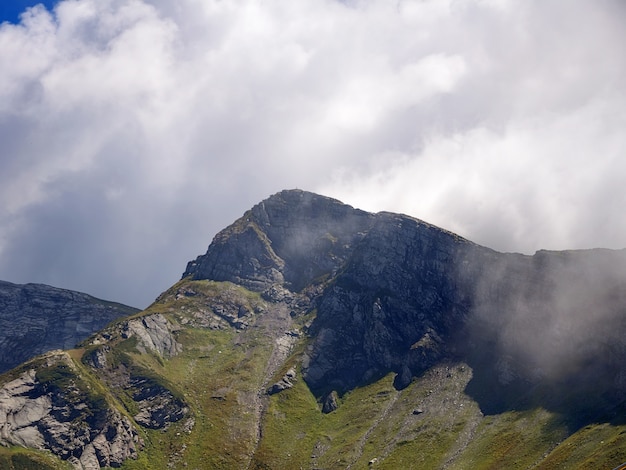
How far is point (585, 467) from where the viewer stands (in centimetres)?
19750

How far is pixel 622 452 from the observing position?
19775 centimetres

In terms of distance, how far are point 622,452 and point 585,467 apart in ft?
46.9
